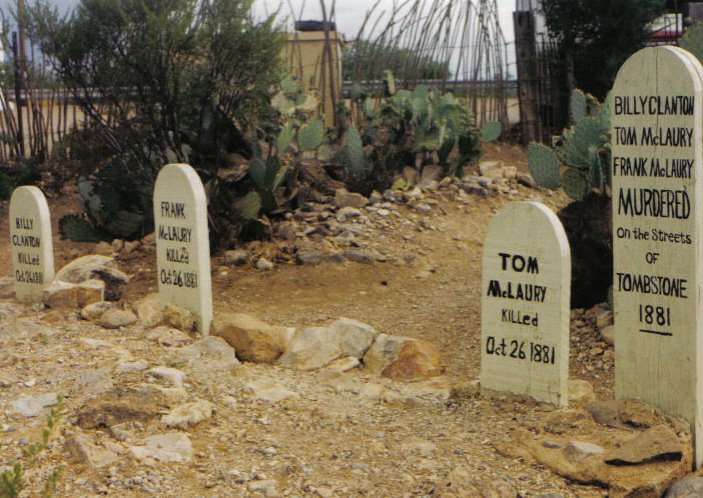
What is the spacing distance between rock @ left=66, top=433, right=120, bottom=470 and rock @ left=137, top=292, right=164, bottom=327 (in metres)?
2.12

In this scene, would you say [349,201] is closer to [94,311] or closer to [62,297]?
[62,297]

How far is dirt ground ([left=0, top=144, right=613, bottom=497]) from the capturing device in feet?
11.9

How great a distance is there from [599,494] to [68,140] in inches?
374

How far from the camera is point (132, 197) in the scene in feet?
29.5

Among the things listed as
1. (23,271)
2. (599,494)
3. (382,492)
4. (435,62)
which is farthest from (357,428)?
(435,62)

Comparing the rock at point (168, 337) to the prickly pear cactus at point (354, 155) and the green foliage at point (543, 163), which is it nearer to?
the green foliage at point (543, 163)

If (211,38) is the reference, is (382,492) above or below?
below

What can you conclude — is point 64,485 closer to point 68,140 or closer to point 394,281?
point 394,281

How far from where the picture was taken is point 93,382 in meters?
4.51

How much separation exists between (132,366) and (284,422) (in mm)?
924

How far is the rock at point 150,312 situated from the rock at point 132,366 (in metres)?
1.09

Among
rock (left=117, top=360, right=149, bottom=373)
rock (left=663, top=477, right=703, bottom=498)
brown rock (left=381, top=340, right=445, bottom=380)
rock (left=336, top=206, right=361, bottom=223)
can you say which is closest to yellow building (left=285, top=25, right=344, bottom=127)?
rock (left=336, top=206, right=361, bottom=223)

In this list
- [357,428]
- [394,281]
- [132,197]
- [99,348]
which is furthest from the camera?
[132,197]

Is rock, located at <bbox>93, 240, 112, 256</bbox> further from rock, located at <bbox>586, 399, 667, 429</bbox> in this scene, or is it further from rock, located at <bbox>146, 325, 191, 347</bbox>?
rock, located at <bbox>586, 399, 667, 429</bbox>
